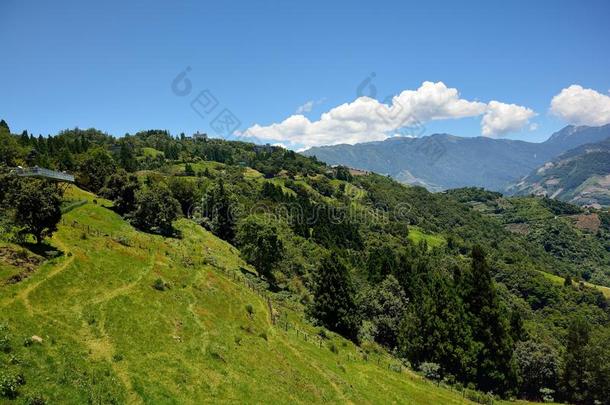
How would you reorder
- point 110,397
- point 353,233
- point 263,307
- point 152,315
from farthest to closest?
point 353,233 < point 263,307 < point 152,315 < point 110,397

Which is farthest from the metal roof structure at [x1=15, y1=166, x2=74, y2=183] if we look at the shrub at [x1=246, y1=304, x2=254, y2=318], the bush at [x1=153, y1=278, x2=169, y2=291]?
the shrub at [x1=246, y1=304, x2=254, y2=318]

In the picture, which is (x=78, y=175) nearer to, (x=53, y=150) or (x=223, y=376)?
(x=53, y=150)

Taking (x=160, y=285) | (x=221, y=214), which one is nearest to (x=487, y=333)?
(x=160, y=285)

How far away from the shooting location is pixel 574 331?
248 ft

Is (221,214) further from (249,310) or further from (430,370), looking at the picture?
(430,370)

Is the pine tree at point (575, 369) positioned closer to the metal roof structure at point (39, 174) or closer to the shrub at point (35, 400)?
the shrub at point (35, 400)

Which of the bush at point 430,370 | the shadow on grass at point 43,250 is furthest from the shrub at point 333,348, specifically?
the shadow on grass at point 43,250

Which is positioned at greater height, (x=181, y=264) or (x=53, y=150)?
(x=53, y=150)

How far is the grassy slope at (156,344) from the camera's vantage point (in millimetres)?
28656

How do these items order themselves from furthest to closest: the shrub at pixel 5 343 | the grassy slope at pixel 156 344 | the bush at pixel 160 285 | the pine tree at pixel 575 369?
the pine tree at pixel 575 369
the bush at pixel 160 285
the grassy slope at pixel 156 344
the shrub at pixel 5 343

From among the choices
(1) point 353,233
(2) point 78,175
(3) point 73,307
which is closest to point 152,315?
(3) point 73,307

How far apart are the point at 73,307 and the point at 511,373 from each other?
→ 61.7 meters

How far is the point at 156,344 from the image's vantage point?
35.8m

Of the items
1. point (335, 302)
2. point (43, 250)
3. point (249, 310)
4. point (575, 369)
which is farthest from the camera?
point (575, 369)
